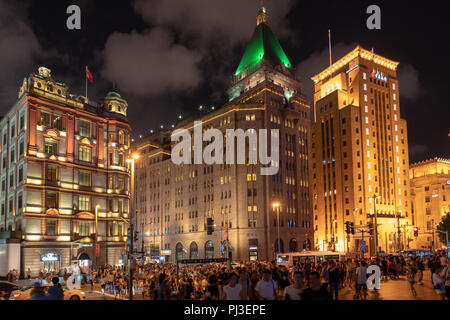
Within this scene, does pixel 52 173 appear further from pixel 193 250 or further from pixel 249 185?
pixel 193 250

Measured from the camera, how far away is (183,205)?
119625 millimetres

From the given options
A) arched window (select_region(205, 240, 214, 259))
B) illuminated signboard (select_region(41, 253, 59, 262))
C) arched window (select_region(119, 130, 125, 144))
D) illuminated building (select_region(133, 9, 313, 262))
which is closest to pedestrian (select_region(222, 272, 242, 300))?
illuminated signboard (select_region(41, 253, 59, 262))

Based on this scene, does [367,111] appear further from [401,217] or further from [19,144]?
[19,144]

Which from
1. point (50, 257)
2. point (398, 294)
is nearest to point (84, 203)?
point (50, 257)

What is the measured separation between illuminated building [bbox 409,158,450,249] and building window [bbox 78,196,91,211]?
375 feet

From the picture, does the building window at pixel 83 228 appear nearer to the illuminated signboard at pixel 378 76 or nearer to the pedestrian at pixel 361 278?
the pedestrian at pixel 361 278

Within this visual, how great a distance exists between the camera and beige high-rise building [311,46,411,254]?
401 ft

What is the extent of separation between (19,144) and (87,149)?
30.1 feet

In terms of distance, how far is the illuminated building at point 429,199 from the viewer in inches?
5876

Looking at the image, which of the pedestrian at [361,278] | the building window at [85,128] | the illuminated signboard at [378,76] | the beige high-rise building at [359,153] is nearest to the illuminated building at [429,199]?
the beige high-rise building at [359,153]

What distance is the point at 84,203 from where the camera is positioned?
61.3m

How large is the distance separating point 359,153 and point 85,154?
86893mm
